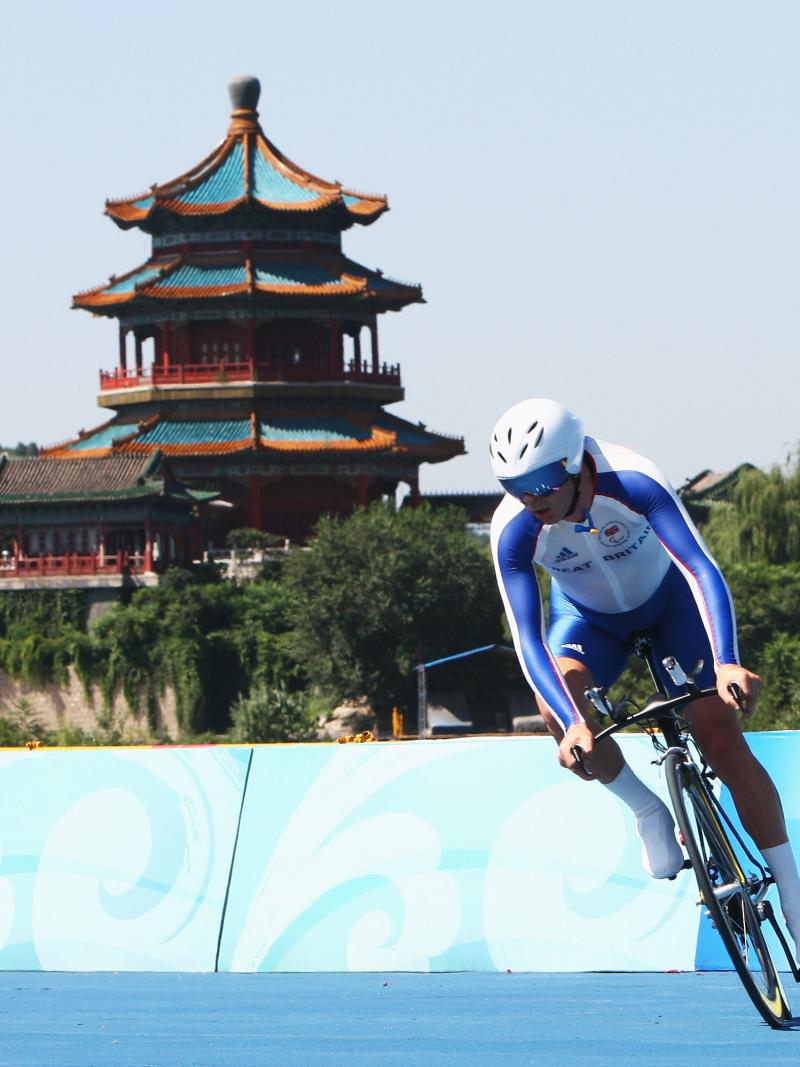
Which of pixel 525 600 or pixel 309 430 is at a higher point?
pixel 525 600

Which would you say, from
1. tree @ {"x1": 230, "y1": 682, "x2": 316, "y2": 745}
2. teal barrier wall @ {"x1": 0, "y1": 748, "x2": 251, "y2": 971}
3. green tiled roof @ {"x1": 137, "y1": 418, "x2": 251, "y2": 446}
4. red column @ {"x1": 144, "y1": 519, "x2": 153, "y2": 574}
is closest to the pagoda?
green tiled roof @ {"x1": 137, "y1": 418, "x2": 251, "y2": 446}

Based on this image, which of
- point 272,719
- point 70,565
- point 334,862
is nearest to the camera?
point 334,862

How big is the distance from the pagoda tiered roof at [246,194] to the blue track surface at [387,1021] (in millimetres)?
59711

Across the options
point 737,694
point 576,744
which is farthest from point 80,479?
point 737,694

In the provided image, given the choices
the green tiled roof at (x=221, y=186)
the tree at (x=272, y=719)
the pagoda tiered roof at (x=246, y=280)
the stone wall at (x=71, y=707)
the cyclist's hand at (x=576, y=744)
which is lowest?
the stone wall at (x=71, y=707)

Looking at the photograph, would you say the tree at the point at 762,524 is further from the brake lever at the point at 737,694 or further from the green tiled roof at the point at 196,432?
the brake lever at the point at 737,694

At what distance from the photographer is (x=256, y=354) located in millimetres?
68062

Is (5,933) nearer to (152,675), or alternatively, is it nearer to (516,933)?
(516,933)

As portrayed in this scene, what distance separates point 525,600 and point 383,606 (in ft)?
167

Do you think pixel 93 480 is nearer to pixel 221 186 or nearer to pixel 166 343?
pixel 166 343

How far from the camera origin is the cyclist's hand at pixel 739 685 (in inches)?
242

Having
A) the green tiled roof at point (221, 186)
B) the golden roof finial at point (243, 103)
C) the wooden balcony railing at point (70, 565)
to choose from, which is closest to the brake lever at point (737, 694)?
the wooden balcony railing at point (70, 565)

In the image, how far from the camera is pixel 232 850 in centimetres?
961

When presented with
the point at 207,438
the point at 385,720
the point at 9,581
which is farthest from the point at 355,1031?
the point at 207,438
